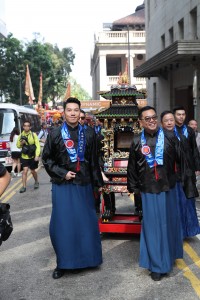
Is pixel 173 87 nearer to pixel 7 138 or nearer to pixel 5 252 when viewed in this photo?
pixel 7 138

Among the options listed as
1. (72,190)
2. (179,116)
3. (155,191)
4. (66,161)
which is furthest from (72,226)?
(179,116)

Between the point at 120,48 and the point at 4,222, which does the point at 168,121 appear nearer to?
the point at 4,222

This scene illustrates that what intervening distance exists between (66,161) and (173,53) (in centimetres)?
1204

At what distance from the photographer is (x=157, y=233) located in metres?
4.80

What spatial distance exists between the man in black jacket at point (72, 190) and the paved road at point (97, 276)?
0.83 ft

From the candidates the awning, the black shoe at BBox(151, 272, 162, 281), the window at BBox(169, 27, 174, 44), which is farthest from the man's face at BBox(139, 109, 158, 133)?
the window at BBox(169, 27, 174, 44)

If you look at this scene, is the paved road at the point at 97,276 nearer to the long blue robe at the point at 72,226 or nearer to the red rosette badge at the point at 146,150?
the long blue robe at the point at 72,226

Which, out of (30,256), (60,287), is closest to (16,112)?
(30,256)

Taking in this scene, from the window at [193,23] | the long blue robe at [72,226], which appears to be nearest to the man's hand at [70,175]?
the long blue robe at [72,226]

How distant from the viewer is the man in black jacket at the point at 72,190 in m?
4.95

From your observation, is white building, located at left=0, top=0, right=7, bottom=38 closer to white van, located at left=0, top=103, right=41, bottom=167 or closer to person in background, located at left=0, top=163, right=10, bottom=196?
white van, located at left=0, top=103, right=41, bottom=167

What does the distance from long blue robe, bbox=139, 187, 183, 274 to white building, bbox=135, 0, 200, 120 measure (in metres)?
10.4

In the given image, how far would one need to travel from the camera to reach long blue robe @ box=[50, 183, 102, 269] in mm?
4953

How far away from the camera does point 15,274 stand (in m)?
5.16
